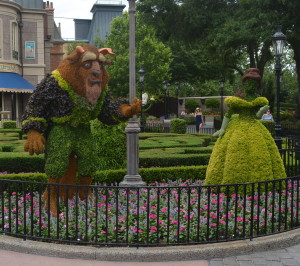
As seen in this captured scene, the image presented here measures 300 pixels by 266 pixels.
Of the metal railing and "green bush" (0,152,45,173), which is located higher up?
"green bush" (0,152,45,173)

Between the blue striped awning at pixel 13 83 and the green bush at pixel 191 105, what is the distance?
18976mm

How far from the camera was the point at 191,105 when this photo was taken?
44438mm

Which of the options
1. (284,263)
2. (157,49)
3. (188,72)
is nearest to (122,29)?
(157,49)

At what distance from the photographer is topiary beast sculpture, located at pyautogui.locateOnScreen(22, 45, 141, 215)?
20.7ft

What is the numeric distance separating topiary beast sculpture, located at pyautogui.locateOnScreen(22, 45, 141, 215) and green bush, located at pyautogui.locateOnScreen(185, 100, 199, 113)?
37.9m

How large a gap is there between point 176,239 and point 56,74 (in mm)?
2938

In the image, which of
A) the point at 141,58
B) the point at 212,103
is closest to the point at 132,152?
the point at 141,58

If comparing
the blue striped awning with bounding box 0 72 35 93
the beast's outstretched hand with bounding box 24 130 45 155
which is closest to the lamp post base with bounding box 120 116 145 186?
the beast's outstretched hand with bounding box 24 130 45 155

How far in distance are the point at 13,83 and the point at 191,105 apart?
20716 mm

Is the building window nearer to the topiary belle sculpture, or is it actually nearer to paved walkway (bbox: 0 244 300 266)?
the topiary belle sculpture

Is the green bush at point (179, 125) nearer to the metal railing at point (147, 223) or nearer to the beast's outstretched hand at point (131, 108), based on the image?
the beast's outstretched hand at point (131, 108)

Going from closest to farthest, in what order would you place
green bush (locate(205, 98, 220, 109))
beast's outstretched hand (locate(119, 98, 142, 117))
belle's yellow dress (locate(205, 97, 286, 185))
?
beast's outstretched hand (locate(119, 98, 142, 117)) < belle's yellow dress (locate(205, 97, 286, 185)) < green bush (locate(205, 98, 220, 109))

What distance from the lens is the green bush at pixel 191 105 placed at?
44.4m

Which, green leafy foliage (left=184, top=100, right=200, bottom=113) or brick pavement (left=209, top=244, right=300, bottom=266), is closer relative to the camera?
brick pavement (left=209, top=244, right=300, bottom=266)
